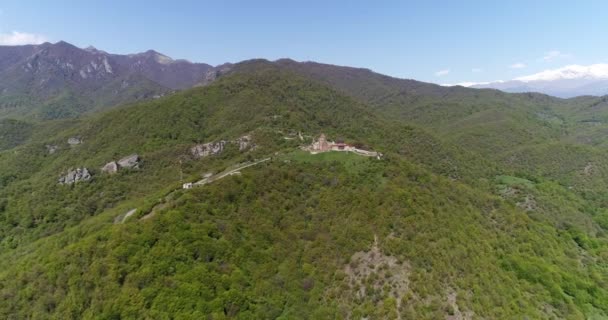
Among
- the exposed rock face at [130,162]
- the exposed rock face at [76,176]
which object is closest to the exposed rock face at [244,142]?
the exposed rock face at [130,162]

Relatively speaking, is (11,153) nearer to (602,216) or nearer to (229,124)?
(229,124)

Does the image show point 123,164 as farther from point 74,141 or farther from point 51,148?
point 51,148

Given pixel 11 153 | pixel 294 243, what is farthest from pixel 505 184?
pixel 11 153

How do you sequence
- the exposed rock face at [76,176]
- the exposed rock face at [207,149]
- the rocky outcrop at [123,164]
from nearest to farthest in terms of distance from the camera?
the exposed rock face at [76,176], the rocky outcrop at [123,164], the exposed rock face at [207,149]

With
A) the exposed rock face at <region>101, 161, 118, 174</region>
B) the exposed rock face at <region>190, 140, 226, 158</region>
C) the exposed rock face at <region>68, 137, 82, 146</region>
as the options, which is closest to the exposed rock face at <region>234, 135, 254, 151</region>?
the exposed rock face at <region>190, 140, 226, 158</region>

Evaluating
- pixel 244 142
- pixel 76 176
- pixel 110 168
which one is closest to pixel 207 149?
pixel 244 142

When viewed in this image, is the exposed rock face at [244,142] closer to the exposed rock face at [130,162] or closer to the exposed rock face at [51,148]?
the exposed rock face at [130,162]
